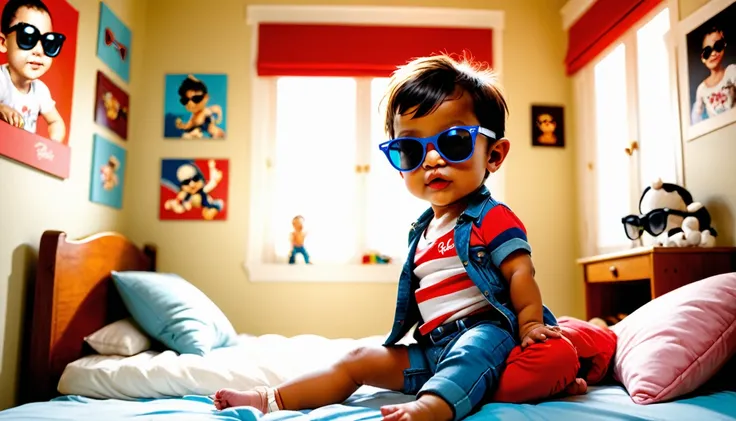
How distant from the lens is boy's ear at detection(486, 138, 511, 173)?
1.45 m

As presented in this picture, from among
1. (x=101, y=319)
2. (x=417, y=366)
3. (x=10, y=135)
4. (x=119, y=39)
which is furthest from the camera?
(x=119, y=39)

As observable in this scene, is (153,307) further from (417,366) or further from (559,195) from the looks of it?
(559,195)

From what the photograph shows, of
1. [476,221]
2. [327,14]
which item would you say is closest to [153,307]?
[476,221]

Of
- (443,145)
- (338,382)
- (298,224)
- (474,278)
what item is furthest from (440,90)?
(298,224)

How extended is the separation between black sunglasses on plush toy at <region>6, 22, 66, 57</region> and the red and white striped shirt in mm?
1695

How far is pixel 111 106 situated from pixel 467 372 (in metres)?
2.63

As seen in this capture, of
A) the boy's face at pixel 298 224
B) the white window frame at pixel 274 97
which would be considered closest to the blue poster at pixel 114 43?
the white window frame at pixel 274 97

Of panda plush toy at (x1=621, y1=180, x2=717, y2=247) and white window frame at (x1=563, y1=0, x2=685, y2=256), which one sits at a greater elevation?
white window frame at (x1=563, y1=0, x2=685, y2=256)

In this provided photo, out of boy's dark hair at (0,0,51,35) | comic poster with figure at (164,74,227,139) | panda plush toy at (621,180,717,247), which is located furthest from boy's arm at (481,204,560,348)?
comic poster with figure at (164,74,227,139)

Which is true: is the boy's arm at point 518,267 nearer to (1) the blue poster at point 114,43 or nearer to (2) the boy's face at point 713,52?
(2) the boy's face at point 713,52

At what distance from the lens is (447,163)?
1365mm

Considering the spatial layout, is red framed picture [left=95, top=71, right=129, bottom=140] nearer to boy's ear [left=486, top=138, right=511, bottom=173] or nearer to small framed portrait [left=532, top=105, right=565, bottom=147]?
boy's ear [left=486, top=138, right=511, bottom=173]

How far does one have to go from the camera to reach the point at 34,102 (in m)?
2.22

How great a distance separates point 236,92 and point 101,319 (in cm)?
166
